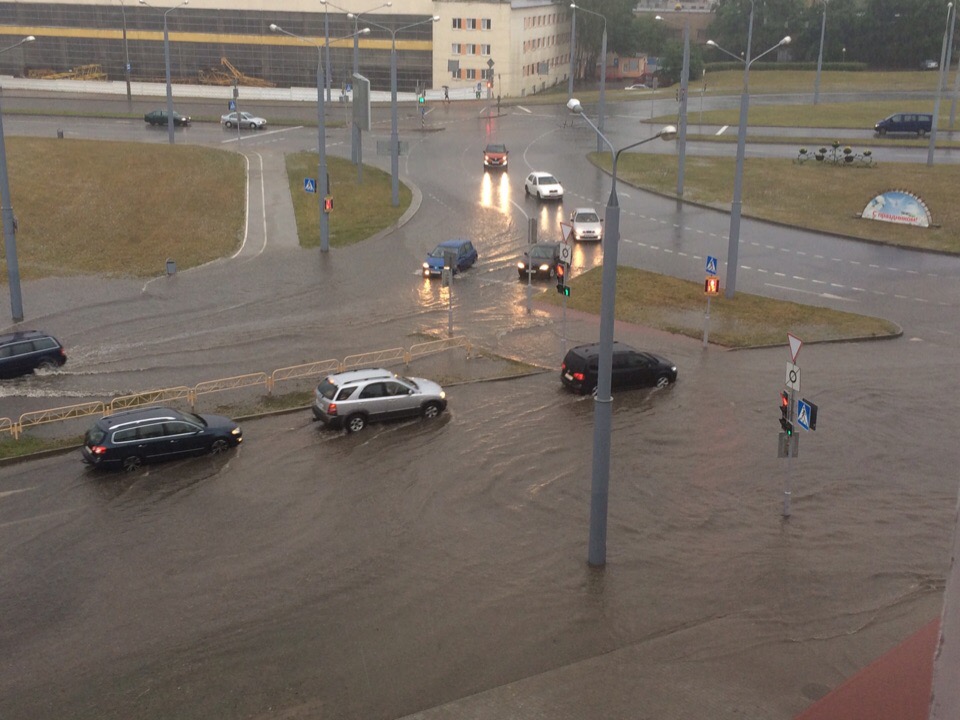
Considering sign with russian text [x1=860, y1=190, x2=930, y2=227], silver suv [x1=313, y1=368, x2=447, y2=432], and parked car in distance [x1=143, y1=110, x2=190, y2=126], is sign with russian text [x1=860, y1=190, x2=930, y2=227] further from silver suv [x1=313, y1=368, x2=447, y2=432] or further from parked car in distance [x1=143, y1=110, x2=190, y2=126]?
parked car in distance [x1=143, y1=110, x2=190, y2=126]

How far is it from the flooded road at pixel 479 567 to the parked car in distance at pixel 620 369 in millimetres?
979

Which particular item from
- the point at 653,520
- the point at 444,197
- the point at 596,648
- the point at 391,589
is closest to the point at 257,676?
the point at 391,589

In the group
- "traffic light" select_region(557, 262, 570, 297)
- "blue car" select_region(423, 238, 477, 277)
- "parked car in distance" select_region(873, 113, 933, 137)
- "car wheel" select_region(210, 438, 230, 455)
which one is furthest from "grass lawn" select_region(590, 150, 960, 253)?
"car wheel" select_region(210, 438, 230, 455)

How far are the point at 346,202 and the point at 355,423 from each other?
→ 26146 mm

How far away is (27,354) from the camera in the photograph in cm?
2661

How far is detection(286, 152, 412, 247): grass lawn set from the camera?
43.5 metres

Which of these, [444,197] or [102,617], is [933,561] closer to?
[102,617]

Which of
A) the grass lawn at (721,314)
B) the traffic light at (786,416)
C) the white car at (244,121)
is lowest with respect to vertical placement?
the grass lawn at (721,314)

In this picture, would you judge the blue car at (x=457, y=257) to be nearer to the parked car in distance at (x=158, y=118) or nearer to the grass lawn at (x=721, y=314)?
the grass lawn at (x=721, y=314)

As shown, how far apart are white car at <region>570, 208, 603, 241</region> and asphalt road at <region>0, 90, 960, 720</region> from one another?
33.8 feet

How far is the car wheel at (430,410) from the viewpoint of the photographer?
24.0 metres

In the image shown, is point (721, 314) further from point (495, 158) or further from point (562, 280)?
point (495, 158)

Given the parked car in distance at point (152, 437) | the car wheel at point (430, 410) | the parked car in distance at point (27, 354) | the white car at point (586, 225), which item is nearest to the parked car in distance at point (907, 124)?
the white car at point (586, 225)

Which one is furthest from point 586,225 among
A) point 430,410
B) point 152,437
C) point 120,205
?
point 152,437
